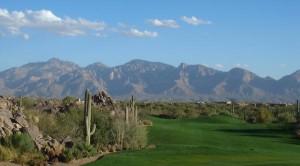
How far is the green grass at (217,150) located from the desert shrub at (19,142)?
3.36m

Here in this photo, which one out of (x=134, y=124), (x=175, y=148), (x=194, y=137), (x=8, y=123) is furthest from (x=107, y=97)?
(x=8, y=123)

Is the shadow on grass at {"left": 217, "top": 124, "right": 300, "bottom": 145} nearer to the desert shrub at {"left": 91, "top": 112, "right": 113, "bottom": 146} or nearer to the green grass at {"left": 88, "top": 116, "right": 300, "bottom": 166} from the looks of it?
the green grass at {"left": 88, "top": 116, "right": 300, "bottom": 166}

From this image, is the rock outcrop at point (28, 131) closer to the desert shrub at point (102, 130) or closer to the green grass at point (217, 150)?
the green grass at point (217, 150)

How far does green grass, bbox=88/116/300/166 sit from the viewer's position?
30891 mm

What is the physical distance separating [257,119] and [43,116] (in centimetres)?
4437

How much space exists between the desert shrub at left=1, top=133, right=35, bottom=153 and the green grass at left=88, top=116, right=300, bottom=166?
3.36m

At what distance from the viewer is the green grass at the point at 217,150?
30.9 meters

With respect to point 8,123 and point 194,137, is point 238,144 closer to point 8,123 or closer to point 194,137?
point 194,137

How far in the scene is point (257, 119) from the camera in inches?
3145

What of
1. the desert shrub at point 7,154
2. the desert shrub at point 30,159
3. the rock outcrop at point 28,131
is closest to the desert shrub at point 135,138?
the rock outcrop at point 28,131

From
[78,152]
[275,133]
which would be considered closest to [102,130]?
[78,152]

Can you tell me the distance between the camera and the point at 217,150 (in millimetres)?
37125

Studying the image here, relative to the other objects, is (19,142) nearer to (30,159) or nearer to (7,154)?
(7,154)

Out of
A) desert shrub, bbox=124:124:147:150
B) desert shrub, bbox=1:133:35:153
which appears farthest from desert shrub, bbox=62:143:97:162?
desert shrub, bbox=124:124:147:150
